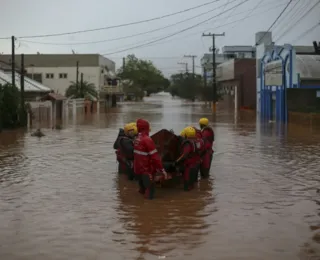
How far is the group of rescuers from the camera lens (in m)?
9.37

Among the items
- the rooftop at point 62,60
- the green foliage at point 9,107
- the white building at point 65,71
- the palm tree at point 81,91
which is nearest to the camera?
the green foliage at point 9,107

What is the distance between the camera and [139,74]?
12681 cm

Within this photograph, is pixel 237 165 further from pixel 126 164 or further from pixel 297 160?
pixel 126 164

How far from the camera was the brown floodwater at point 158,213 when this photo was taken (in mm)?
6500

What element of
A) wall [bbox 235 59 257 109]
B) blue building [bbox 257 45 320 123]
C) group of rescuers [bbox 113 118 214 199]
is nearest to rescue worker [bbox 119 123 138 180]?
group of rescuers [bbox 113 118 214 199]

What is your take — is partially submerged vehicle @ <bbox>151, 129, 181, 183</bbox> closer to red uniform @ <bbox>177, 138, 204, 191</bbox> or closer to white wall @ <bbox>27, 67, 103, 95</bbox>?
red uniform @ <bbox>177, 138, 204, 191</bbox>

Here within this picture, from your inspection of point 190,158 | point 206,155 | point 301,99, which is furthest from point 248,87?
point 190,158

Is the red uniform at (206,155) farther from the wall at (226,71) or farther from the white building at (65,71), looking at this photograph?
the white building at (65,71)

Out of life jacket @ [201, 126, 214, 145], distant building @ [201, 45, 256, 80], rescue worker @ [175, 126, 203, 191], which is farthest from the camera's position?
distant building @ [201, 45, 256, 80]

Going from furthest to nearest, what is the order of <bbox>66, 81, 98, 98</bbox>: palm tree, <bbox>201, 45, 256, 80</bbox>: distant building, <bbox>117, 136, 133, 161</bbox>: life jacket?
<bbox>201, 45, 256, 80</bbox>: distant building → <bbox>66, 81, 98, 98</bbox>: palm tree → <bbox>117, 136, 133, 161</bbox>: life jacket

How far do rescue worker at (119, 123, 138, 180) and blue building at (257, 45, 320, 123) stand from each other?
27.3 meters

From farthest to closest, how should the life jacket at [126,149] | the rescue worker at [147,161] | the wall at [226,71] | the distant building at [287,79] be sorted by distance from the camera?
the wall at [226,71] → the distant building at [287,79] → the life jacket at [126,149] → the rescue worker at [147,161]

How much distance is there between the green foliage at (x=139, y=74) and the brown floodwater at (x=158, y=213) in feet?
347

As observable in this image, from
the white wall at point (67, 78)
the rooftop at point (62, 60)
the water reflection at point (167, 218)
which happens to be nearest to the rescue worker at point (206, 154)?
the water reflection at point (167, 218)
